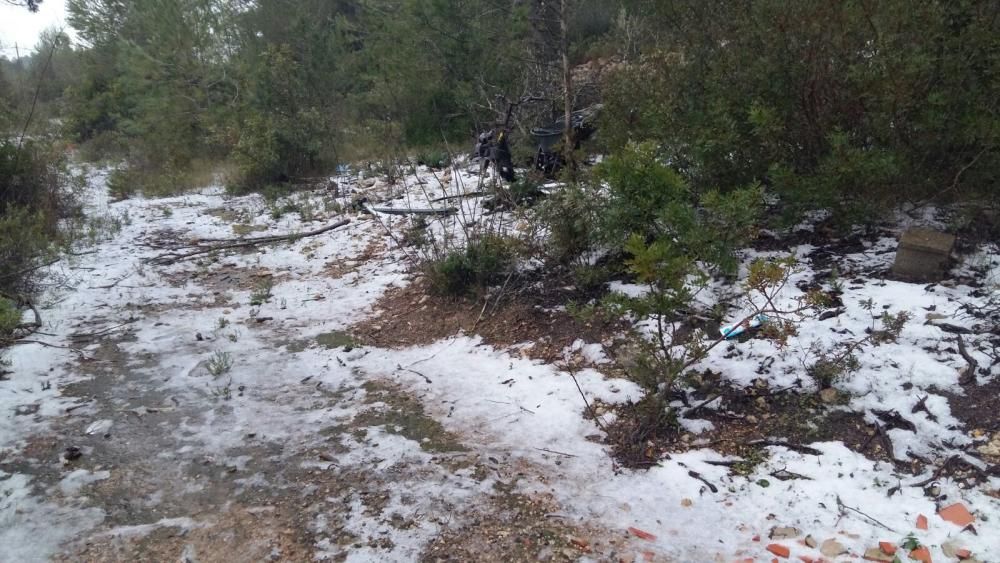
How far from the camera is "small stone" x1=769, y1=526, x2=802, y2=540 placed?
2.47 meters

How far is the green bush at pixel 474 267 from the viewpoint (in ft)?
16.7

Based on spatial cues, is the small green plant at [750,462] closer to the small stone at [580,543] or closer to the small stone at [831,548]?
the small stone at [831,548]

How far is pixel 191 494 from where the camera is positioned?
119 inches

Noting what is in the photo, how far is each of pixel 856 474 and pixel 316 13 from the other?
1614 cm

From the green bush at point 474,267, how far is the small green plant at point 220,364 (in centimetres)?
171

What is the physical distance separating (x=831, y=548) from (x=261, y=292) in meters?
5.24

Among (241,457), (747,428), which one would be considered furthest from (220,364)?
(747,428)

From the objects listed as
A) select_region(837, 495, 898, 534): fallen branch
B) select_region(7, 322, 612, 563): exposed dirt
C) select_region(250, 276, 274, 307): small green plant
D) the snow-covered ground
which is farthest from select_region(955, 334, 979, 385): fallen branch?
select_region(250, 276, 274, 307): small green plant

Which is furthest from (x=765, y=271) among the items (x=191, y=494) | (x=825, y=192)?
(x=191, y=494)

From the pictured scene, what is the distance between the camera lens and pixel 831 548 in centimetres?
238

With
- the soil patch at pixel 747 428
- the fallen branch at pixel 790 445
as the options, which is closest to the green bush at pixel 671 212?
the soil patch at pixel 747 428

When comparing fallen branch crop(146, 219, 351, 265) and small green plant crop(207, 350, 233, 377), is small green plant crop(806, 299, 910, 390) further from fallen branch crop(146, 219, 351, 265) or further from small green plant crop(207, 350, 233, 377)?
fallen branch crop(146, 219, 351, 265)

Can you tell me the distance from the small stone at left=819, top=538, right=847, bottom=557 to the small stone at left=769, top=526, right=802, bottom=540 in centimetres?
10

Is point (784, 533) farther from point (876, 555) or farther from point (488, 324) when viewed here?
point (488, 324)
